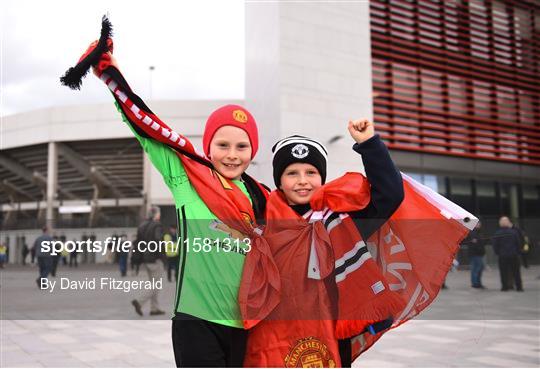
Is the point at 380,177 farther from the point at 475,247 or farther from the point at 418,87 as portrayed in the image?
the point at 418,87

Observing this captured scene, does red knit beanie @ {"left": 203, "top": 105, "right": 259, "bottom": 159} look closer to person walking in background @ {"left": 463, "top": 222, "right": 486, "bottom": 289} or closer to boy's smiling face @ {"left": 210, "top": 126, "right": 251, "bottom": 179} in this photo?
boy's smiling face @ {"left": 210, "top": 126, "right": 251, "bottom": 179}

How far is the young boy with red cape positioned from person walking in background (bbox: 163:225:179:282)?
1.15ft

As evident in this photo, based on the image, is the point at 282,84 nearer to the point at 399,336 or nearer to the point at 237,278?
the point at 399,336

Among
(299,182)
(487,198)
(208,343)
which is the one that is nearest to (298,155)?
(299,182)

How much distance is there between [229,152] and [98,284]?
30.6 inches

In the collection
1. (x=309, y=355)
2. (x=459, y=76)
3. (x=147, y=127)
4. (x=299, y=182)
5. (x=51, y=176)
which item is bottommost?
(x=309, y=355)

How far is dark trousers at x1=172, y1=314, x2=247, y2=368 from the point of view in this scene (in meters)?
1.89

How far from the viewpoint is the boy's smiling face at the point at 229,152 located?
214 centimetres

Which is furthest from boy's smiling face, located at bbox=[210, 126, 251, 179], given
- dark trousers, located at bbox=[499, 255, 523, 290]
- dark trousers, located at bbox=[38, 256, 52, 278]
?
dark trousers, located at bbox=[499, 255, 523, 290]

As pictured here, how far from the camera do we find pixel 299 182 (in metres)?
2.03

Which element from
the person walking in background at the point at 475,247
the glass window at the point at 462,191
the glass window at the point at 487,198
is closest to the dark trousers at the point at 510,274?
the person walking in background at the point at 475,247

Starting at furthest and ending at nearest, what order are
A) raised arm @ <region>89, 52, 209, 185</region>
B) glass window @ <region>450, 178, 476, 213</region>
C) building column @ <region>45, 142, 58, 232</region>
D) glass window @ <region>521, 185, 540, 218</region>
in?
building column @ <region>45, 142, 58, 232</region> → glass window @ <region>521, 185, 540, 218</region> → glass window @ <region>450, 178, 476, 213</region> → raised arm @ <region>89, 52, 209, 185</region>

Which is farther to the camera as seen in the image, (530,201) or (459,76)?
(530,201)

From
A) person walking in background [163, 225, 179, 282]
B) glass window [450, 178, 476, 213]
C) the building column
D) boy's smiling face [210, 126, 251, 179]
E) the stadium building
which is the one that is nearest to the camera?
person walking in background [163, 225, 179, 282]
